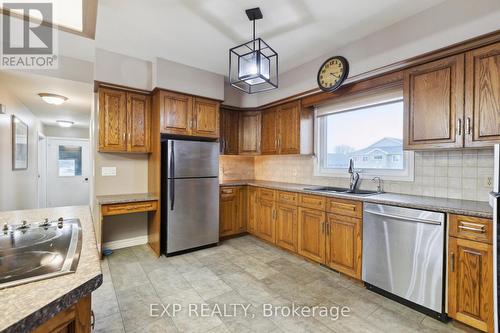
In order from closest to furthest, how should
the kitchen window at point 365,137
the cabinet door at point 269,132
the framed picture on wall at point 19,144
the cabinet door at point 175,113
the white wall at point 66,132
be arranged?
1. the kitchen window at point 365,137
2. the cabinet door at point 175,113
3. the framed picture on wall at point 19,144
4. the cabinet door at point 269,132
5. the white wall at point 66,132

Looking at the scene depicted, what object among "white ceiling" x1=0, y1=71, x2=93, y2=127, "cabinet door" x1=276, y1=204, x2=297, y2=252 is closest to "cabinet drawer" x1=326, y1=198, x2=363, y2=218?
"cabinet door" x1=276, y1=204, x2=297, y2=252

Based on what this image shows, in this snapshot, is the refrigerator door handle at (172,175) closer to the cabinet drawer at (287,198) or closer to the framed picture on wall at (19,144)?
the cabinet drawer at (287,198)

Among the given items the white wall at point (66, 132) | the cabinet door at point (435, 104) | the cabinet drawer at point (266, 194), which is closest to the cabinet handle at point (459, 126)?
the cabinet door at point (435, 104)

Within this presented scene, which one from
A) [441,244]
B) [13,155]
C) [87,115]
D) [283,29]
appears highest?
[283,29]

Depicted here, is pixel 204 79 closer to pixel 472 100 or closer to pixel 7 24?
pixel 7 24

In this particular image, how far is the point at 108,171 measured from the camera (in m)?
3.44

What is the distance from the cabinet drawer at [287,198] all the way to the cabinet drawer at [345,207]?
532 millimetres

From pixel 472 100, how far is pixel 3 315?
2.97 metres

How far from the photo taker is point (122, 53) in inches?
127

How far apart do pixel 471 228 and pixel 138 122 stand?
12.4 ft

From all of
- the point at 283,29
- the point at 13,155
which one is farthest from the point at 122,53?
the point at 13,155

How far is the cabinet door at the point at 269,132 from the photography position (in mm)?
4000

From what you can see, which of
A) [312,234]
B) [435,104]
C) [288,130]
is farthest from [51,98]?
[435,104]

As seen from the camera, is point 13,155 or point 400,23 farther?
point 13,155
